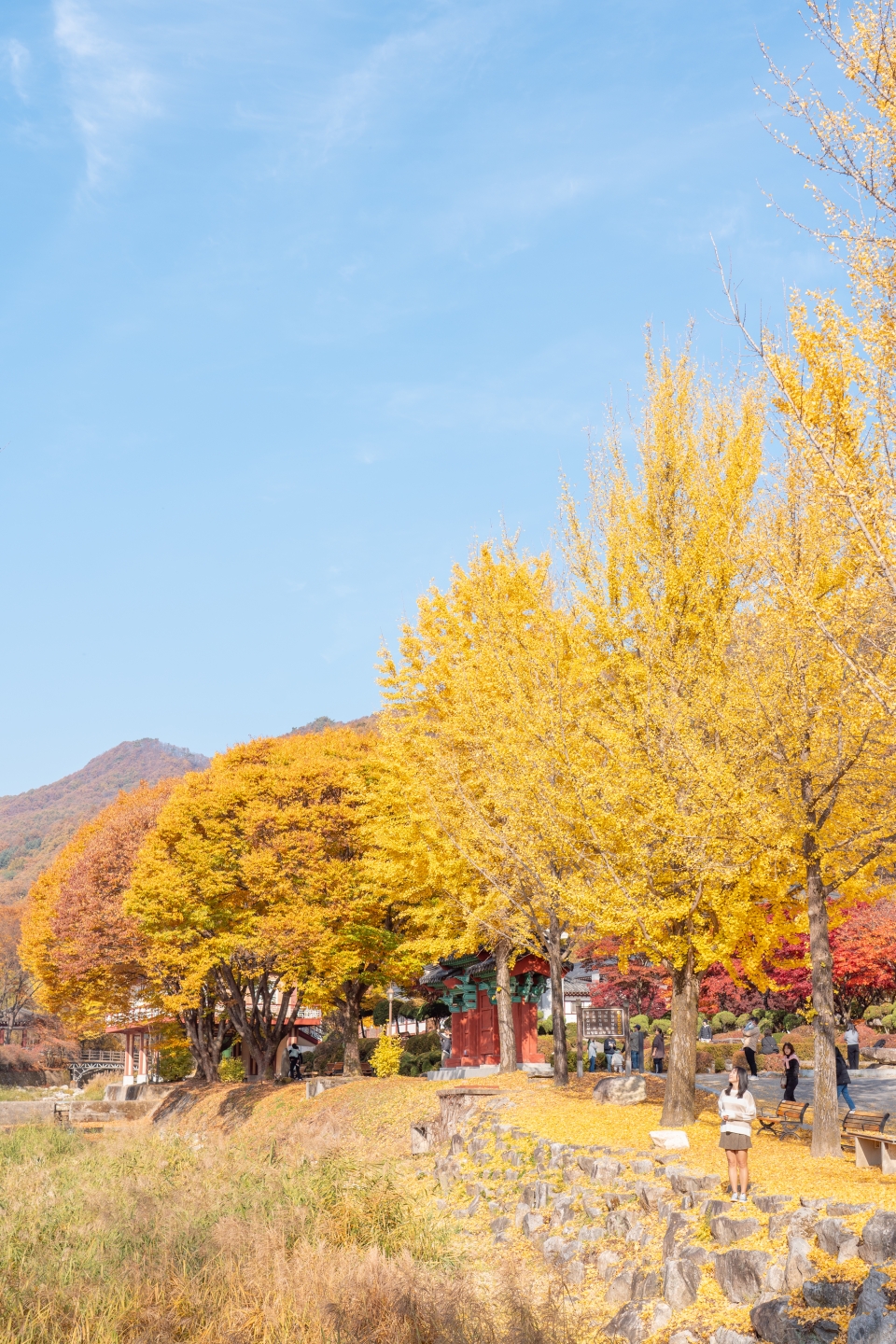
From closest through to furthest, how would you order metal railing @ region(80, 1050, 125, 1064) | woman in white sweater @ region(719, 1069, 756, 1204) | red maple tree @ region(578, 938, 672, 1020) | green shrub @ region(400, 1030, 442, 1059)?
1. woman in white sweater @ region(719, 1069, 756, 1204)
2. green shrub @ region(400, 1030, 442, 1059)
3. red maple tree @ region(578, 938, 672, 1020)
4. metal railing @ region(80, 1050, 125, 1064)

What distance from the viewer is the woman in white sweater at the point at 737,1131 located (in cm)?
1051

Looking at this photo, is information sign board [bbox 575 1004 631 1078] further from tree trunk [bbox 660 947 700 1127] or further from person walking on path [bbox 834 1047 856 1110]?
tree trunk [bbox 660 947 700 1127]

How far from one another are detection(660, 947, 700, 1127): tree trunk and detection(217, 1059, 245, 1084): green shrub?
2846 cm

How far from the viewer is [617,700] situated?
16203mm

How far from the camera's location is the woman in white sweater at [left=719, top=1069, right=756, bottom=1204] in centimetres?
1051

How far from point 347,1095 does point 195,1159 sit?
7.78 m

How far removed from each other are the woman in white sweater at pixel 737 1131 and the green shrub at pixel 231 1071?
32.9 metres

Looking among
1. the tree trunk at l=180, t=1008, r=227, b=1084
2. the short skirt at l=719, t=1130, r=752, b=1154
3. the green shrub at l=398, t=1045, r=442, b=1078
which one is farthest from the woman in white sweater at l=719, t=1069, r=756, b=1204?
the tree trunk at l=180, t=1008, r=227, b=1084

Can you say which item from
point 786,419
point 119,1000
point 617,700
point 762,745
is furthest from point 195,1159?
point 119,1000

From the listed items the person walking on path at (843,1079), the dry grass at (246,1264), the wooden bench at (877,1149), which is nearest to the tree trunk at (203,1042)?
the dry grass at (246,1264)

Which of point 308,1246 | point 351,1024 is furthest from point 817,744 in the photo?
point 351,1024

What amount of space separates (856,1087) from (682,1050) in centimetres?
1277

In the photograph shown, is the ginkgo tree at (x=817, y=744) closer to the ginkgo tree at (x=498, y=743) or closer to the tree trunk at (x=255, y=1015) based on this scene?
the ginkgo tree at (x=498, y=743)

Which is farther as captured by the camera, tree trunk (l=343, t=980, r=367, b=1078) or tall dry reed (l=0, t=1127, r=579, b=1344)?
tree trunk (l=343, t=980, r=367, b=1078)
